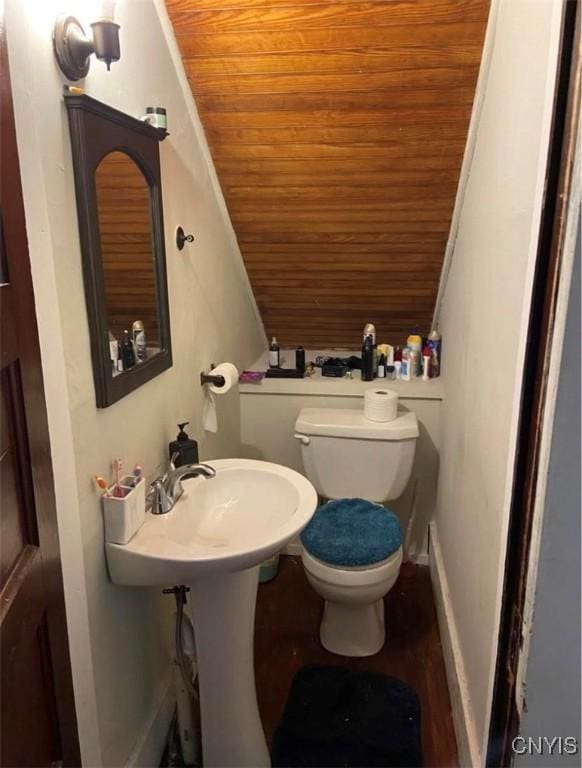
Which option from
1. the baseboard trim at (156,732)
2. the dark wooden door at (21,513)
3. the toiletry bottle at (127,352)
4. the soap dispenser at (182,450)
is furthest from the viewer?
the soap dispenser at (182,450)

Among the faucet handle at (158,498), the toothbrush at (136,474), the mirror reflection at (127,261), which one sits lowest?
the faucet handle at (158,498)

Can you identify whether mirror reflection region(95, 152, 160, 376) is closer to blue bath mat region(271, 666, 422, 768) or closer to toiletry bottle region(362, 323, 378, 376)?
toiletry bottle region(362, 323, 378, 376)

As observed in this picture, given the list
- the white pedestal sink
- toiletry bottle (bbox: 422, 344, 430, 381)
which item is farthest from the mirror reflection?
toiletry bottle (bbox: 422, 344, 430, 381)

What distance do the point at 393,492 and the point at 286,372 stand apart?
0.71 metres

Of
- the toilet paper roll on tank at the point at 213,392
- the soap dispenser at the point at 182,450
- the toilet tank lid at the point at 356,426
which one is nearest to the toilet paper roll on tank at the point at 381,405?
the toilet tank lid at the point at 356,426

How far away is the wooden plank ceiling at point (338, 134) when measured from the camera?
1.49 m

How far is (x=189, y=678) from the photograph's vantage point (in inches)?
60.1

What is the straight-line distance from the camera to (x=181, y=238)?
1.65 m

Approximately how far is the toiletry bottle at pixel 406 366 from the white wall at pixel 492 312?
39cm

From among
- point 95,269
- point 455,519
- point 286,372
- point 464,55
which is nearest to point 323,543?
point 455,519

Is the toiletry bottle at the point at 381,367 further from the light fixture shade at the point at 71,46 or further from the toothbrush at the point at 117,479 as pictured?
the light fixture shade at the point at 71,46

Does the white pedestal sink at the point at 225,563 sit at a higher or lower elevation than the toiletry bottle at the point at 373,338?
lower

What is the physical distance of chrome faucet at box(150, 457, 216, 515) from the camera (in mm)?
1368

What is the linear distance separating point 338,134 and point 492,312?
859 mm
